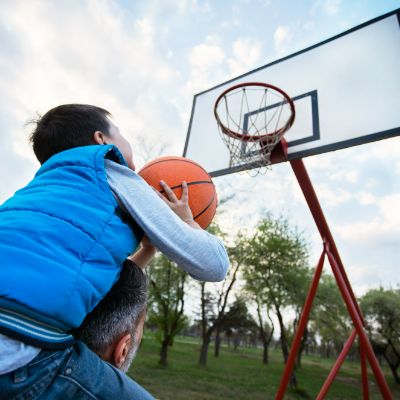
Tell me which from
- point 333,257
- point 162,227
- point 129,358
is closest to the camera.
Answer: point 162,227

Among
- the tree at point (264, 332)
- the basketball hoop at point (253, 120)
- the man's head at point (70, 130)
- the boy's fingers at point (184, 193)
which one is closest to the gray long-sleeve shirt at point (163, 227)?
the man's head at point (70, 130)

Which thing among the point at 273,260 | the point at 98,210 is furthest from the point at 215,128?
the point at 273,260

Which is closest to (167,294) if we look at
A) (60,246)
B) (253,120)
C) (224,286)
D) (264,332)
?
(224,286)

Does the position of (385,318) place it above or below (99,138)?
above

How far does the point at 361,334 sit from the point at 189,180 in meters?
4.22

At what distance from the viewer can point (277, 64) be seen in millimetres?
5477

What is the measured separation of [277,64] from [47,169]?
16.3 feet

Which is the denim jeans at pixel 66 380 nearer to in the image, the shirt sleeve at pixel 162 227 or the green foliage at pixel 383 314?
the shirt sleeve at pixel 162 227

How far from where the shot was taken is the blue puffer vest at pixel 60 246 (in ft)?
3.39

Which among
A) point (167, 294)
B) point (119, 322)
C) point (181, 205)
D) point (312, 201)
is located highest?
point (167, 294)

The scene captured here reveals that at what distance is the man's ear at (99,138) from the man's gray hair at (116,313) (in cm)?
66

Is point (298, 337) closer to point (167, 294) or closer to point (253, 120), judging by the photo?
point (253, 120)

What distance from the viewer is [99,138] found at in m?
1.68

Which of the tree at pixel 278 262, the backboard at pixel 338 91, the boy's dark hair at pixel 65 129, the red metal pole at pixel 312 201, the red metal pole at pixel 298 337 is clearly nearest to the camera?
the boy's dark hair at pixel 65 129
